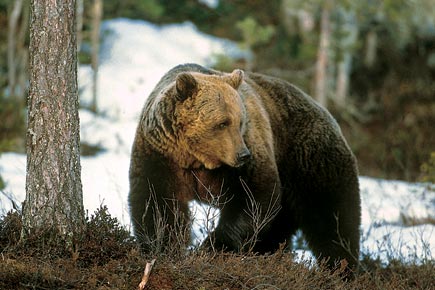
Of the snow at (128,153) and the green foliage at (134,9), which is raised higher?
the green foliage at (134,9)

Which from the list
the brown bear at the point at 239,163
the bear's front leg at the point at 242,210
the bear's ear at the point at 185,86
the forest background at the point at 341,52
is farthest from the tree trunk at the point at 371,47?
the bear's ear at the point at 185,86

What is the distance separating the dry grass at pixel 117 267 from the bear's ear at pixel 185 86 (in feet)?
3.57

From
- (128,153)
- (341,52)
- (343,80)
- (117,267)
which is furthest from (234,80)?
(343,80)

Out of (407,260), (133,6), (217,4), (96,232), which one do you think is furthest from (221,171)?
(217,4)

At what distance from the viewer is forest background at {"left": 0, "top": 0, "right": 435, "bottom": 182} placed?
16.0 metres

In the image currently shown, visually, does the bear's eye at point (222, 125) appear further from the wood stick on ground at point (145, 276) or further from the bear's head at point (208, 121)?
the wood stick on ground at point (145, 276)

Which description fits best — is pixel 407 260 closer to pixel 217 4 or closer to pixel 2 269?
pixel 2 269

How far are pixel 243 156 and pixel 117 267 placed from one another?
4.45ft

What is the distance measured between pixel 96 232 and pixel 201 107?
1283 millimetres

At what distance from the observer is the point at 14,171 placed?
9.16 m

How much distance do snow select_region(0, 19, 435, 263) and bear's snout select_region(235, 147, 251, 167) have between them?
2.44ft

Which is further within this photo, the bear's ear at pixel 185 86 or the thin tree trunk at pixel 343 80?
the thin tree trunk at pixel 343 80

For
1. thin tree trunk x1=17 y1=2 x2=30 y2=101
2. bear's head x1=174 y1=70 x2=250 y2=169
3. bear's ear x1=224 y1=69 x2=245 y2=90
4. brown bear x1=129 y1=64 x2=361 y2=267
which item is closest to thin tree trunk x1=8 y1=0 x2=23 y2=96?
thin tree trunk x1=17 y1=2 x2=30 y2=101

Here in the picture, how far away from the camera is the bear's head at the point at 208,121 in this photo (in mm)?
5414
